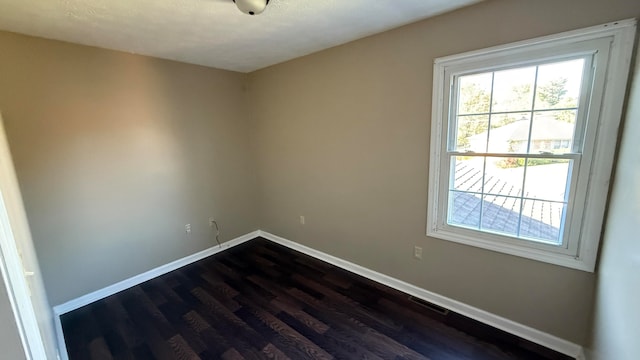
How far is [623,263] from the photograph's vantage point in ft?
4.10

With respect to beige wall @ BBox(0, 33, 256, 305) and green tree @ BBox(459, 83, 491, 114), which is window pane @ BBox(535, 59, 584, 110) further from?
beige wall @ BBox(0, 33, 256, 305)

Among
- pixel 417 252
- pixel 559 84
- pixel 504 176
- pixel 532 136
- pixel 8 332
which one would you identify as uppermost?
pixel 559 84

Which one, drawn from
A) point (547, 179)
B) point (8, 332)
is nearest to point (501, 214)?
point (547, 179)

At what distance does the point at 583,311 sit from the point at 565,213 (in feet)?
2.11

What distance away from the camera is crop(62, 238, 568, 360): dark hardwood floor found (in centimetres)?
191

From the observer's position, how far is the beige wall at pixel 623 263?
1.13m

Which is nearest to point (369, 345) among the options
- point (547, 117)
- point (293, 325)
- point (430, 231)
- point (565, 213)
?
point (293, 325)

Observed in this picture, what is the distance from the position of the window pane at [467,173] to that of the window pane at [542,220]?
13.0 inches

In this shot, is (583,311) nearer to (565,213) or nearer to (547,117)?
(565,213)

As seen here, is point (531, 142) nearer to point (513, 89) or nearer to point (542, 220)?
point (513, 89)

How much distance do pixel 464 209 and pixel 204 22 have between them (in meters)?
2.47

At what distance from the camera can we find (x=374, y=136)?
Answer: 2492 mm

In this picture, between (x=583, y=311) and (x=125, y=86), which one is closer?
(x=583, y=311)

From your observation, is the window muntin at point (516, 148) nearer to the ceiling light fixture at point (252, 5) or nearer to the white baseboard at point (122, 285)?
the ceiling light fixture at point (252, 5)
